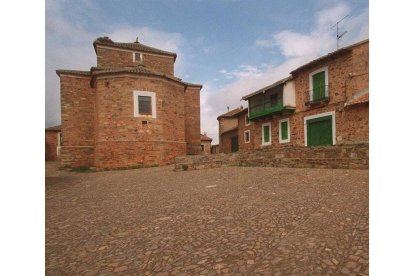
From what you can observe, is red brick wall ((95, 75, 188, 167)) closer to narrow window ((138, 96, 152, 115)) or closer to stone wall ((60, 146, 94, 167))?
narrow window ((138, 96, 152, 115))

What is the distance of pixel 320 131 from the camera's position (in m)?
15.5

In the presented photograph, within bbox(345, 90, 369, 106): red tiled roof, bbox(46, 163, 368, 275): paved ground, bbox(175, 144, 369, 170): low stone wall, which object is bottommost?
bbox(46, 163, 368, 275): paved ground

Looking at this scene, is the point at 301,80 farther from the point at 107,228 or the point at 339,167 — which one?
the point at 107,228

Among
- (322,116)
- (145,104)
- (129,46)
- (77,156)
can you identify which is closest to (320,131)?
(322,116)

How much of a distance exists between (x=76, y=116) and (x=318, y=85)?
19.0 metres

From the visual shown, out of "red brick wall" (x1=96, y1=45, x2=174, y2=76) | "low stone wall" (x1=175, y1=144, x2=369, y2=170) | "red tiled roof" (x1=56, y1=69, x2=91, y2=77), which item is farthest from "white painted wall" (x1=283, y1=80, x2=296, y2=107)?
"red tiled roof" (x1=56, y1=69, x2=91, y2=77)

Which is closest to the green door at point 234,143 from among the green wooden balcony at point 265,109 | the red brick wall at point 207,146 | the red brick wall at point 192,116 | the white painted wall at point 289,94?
the green wooden balcony at point 265,109

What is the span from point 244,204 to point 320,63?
14521 mm

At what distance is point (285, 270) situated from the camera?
1.96 m

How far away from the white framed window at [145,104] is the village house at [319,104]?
30.6 ft

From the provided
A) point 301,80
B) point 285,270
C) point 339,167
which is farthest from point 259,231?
point 301,80

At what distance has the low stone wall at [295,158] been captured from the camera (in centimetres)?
777

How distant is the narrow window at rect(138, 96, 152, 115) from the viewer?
16.1 meters

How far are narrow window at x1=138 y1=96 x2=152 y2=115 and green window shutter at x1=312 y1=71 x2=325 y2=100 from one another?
11.9 meters
